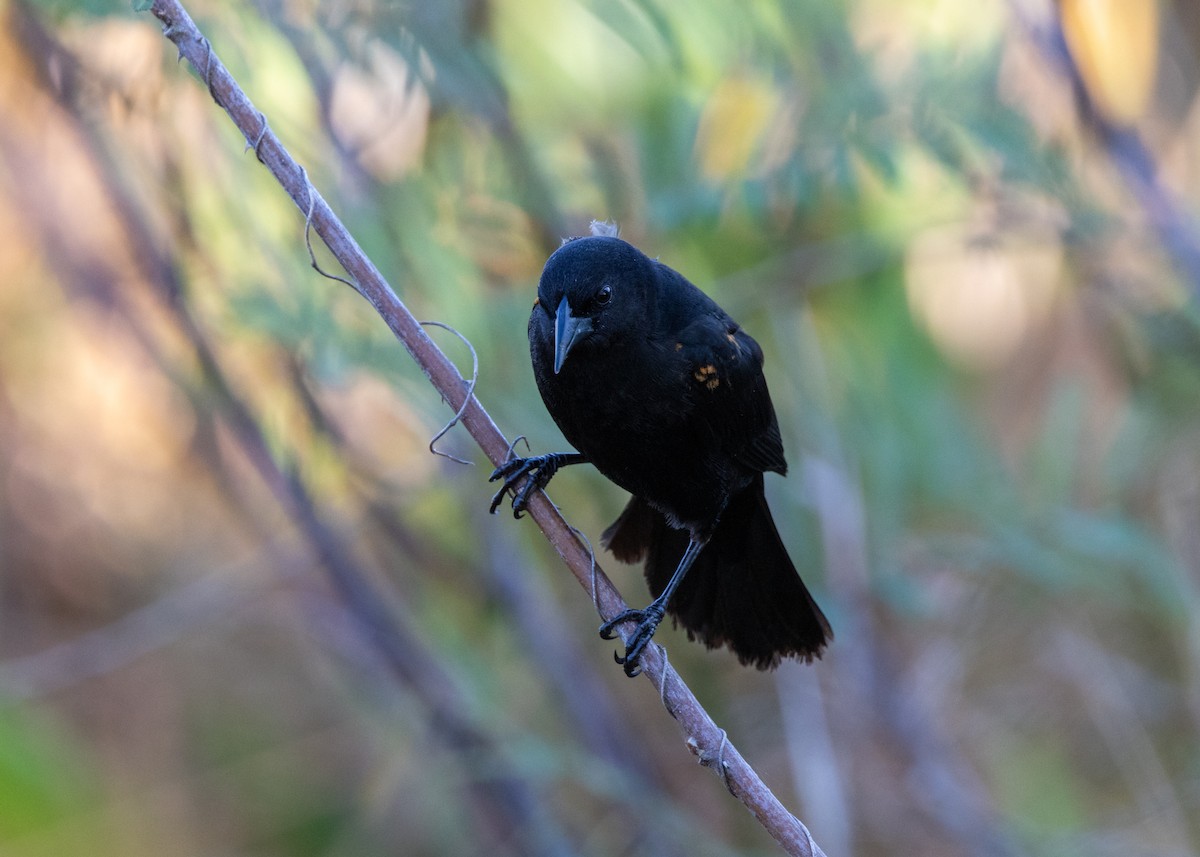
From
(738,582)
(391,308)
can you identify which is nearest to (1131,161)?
(738,582)

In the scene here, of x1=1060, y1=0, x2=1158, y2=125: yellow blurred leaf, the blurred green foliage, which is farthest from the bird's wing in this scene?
x1=1060, y1=0, x2=1158, y2=125: yellow blurred leaf

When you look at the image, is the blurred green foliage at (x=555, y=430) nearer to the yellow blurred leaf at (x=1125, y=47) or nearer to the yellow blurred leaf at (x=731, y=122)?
the yellow blurred leaf at (x=731, y=122)

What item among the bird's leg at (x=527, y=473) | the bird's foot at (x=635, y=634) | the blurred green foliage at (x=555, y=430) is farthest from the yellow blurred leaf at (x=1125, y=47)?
the bird's foot at (x=635, y=634)

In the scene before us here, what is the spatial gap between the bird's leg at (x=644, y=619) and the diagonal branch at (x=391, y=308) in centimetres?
25

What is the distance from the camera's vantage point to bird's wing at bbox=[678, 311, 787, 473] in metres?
2.58

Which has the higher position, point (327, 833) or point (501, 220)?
point (501, 220)

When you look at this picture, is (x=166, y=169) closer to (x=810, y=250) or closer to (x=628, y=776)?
(x=810, y=250)

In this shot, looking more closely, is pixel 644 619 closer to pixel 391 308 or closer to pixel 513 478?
pixel 513 478

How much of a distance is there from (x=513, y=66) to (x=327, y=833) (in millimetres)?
2965

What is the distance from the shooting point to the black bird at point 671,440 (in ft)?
7.94

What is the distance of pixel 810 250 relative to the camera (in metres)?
4.04

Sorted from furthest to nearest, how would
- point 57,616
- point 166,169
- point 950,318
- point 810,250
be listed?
point 57,616 → point 950,318 → point 810,250 → point 166,169

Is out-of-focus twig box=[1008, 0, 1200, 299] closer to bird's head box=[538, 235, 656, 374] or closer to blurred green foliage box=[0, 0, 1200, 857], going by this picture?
blurred green foliage box=[0, 0, 1200, 857]

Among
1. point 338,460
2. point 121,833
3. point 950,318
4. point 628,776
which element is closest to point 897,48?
point 950,318
